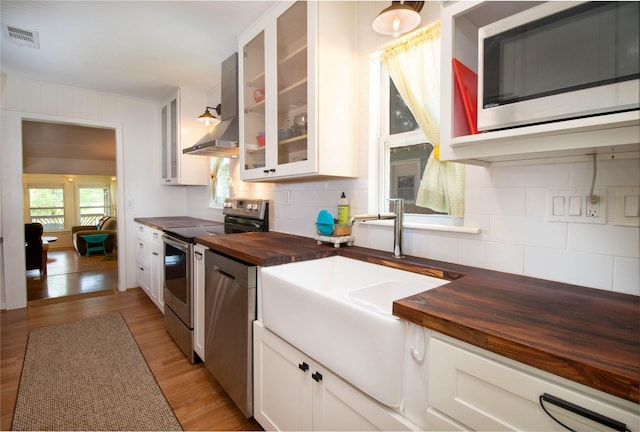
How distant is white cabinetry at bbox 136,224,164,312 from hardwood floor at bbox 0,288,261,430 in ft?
0.62

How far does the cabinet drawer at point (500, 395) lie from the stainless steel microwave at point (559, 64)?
0.65 metres

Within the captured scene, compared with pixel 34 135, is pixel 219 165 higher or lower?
lower

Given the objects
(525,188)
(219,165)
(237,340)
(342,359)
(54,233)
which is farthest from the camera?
(54,233)

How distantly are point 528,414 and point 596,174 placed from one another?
32.5 inches

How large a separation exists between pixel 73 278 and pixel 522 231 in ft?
18.7

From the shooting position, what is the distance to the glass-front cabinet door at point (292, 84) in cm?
176

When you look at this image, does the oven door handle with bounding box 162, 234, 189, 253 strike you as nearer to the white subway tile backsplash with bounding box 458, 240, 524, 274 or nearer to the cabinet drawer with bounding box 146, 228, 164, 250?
the cabinet drawer with bounding box 146, 228, 164, 250

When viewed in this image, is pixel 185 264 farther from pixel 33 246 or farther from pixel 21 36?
pixel 33 246

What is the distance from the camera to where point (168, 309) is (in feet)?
8.36

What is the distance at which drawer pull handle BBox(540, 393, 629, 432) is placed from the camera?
0.52 m

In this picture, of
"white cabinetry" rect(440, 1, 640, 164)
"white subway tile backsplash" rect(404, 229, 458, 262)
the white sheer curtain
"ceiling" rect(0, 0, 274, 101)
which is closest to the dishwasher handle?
"white subway tile backsplash" rect(404, 229, 458, 262)

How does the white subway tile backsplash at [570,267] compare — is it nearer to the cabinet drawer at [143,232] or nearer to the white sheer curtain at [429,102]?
the white sheer curtain at [429,102]

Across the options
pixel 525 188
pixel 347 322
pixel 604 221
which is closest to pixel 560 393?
pixel 347 322

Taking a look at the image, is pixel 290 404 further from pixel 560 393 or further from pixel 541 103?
pixel 541 103
